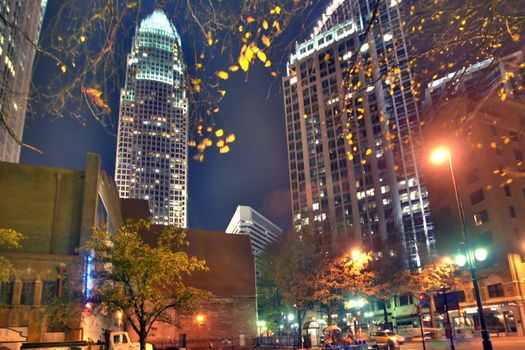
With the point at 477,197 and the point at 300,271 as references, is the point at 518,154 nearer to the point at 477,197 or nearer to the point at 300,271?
the point at 477,197

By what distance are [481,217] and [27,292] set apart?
50226mm

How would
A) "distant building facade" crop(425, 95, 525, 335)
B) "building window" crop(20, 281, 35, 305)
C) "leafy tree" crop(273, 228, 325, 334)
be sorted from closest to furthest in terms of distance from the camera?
"building window" crop(20, 281, 35, 305) → "leafy tree" crop(273, 228, 325, 334) → "distant building facade" crop(425, 95, 525, 335)

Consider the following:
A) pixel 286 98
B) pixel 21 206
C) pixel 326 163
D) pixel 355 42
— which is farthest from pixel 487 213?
pixel 286 98

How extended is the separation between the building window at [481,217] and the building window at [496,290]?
7.55 metres

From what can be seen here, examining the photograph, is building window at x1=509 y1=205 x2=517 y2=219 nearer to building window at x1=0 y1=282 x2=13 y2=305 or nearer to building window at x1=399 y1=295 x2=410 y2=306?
building window at x1=399 y1=295 x2=410 y2=306

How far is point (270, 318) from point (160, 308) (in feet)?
161

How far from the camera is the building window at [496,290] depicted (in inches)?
2085

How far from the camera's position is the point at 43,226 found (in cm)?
3862

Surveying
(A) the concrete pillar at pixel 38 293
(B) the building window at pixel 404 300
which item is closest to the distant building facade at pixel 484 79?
(A) the concrete pillar at pixel 38 293

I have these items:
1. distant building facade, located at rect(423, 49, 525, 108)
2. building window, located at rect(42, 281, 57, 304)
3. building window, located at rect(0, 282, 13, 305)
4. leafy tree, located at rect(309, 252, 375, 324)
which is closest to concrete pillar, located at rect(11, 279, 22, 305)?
building window, located at rect(0, 282, 13, 305)

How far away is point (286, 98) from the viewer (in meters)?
151

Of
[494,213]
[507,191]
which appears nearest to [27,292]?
[494,213]

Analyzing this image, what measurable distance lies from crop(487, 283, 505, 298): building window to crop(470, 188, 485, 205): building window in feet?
33.8

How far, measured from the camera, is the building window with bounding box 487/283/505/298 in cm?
5297
